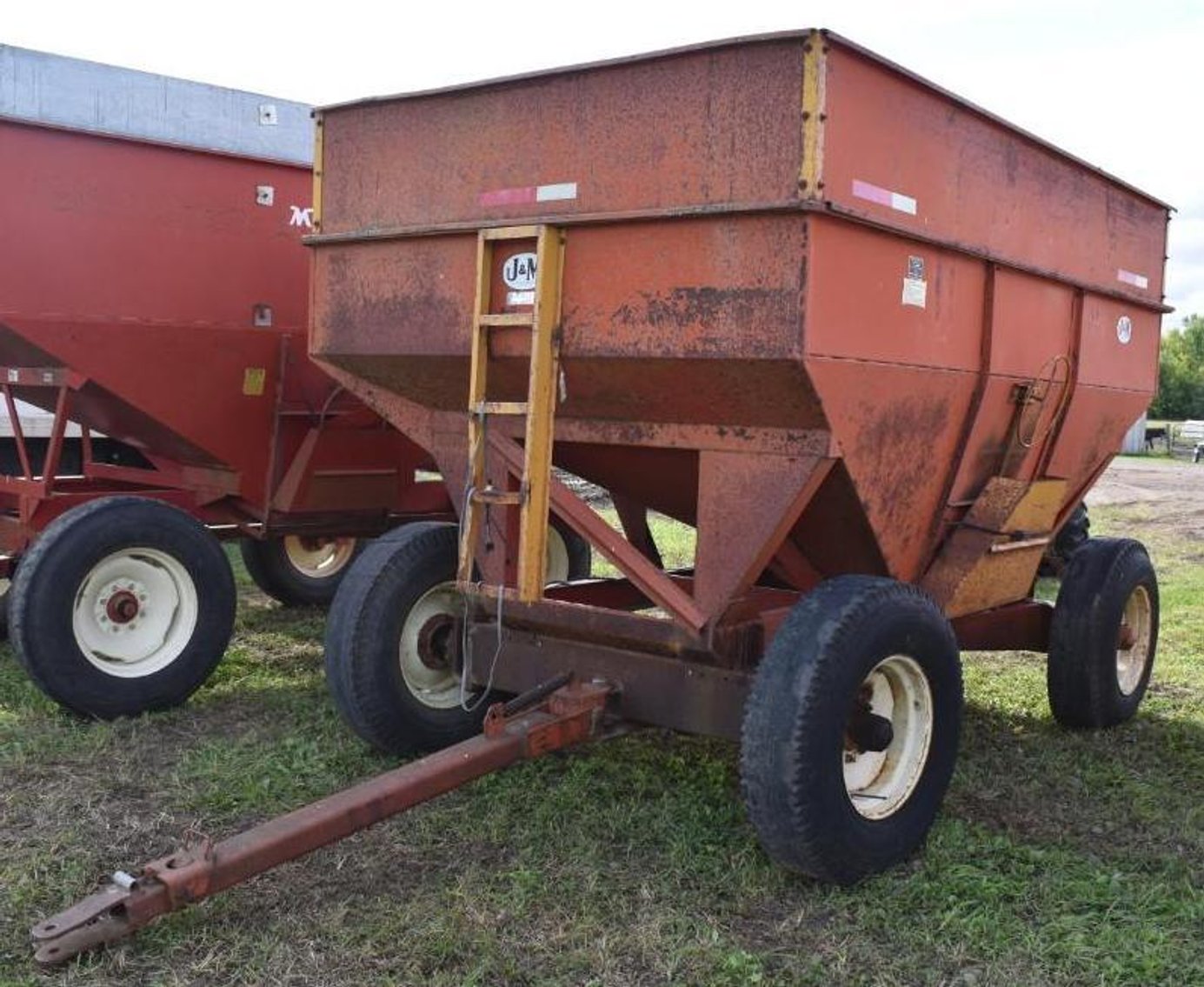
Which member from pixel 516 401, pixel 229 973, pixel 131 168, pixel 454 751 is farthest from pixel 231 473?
pixel 229 973

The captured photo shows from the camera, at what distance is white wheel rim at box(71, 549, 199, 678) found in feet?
17.2

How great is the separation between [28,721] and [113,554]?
75 cm

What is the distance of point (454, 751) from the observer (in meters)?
3.70

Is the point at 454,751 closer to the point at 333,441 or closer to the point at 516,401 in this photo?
the point at 516,401

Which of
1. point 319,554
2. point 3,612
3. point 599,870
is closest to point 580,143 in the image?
point 599,870

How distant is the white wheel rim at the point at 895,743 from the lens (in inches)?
152

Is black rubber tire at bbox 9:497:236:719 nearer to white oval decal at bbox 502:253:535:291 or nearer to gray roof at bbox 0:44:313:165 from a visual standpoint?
white oval decal at bbox 502:253:535:291

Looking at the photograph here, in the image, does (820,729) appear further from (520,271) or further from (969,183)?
→ (969,183)

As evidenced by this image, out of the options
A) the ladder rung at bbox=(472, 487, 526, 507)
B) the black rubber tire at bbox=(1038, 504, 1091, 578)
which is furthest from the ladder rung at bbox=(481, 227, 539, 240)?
the black rubber tire at bbox=(1038, 504, 1091, 578)

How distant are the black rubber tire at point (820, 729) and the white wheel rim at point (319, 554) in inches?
178

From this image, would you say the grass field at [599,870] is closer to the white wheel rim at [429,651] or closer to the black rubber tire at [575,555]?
the white wheel rim at [429,651]

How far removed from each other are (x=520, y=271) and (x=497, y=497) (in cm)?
73

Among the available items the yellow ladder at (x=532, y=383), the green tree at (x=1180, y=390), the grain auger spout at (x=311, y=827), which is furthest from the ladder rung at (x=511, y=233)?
the green tree at (x=1180, y=390)

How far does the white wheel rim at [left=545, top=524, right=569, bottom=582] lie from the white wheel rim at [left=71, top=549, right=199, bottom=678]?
1800mm
